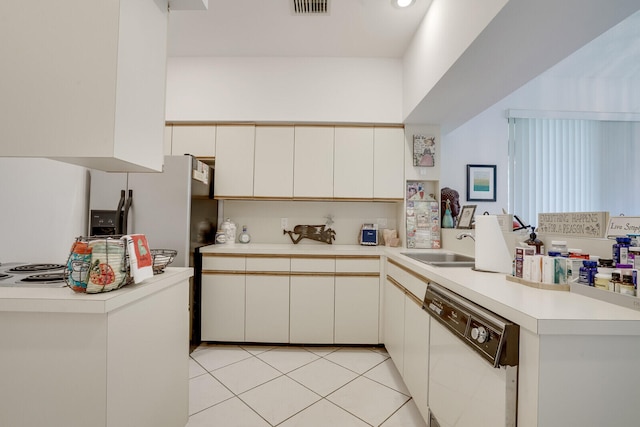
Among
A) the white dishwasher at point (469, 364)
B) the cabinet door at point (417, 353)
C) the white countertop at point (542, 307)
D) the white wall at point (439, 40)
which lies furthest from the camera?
the cabinet door at point (417, 353)

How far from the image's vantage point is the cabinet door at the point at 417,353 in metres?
1.58

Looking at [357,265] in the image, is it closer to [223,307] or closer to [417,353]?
[417,353]

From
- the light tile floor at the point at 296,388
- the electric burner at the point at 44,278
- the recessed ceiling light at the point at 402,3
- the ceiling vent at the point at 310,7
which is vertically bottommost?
the light tile floor at the point at 296,388

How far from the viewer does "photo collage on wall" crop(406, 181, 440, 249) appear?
2875 millimetres

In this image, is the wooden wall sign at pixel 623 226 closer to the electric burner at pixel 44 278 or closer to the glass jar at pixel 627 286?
the glass jar at pixel 627 286

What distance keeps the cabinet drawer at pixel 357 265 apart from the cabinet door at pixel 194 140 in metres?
1.70

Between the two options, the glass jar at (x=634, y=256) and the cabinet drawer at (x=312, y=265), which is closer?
the glass jar at (x=634, y=256)

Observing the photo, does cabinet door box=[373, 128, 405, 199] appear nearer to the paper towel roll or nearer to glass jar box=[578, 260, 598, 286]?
the paper towel roll

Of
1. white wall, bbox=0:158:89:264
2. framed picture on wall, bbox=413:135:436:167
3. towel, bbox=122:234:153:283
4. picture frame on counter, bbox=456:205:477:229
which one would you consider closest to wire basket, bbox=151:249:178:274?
towel, bbox=122:234:153:283

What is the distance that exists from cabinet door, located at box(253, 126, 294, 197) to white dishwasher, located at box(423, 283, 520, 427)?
1860 millimetres

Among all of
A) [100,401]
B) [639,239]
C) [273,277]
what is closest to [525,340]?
[639,239]

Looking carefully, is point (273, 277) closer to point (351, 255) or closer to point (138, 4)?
point (351, 255)

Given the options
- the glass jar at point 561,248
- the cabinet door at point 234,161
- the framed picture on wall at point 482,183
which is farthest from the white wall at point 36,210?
the framed picture on wall at point 482,183

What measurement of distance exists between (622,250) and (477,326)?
58 centimetres
